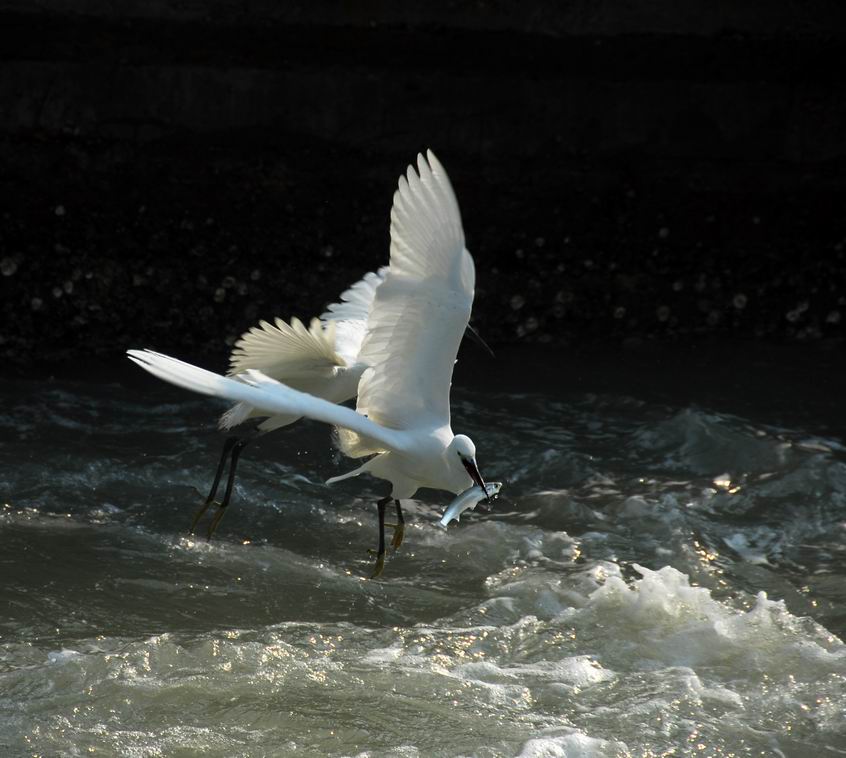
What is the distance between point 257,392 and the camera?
411 centimetres

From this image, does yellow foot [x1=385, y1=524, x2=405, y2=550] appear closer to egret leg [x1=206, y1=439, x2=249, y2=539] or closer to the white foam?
egret leg [x1=206, y1=439, x2=249, y2=539]

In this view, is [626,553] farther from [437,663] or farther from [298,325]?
[298,325]

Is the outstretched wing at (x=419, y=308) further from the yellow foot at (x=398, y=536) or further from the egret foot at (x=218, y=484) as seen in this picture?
the egret foot at (x=218, y=484)

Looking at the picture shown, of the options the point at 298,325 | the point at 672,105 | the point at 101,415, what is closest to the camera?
the point at 298,325

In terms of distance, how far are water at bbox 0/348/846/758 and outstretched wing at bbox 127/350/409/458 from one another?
3.45ft

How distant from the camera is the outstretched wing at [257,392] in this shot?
12.6 ft

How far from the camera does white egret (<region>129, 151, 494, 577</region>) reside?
14.3ft

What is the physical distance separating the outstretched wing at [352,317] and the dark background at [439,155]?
232 cm

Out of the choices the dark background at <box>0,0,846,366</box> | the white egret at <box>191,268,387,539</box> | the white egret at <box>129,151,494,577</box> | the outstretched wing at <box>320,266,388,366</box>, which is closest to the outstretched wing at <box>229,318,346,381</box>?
the white egret at <box>191,268,387,539</box>

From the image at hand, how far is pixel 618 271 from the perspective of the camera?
9.54 metres

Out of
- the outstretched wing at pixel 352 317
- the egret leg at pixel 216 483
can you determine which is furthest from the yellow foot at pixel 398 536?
the egret leg at pixel 216 483

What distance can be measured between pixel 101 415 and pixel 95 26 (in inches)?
119

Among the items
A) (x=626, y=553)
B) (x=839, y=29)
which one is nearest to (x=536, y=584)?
(x=626, y=553)

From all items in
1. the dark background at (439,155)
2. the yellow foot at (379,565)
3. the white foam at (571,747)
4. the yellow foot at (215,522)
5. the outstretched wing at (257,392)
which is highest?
the dark background at (439,155)
